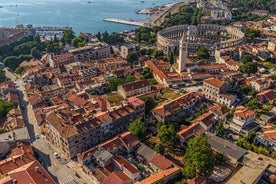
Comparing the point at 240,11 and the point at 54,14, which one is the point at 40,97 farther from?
the point at 54,14

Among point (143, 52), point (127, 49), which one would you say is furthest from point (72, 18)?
point (127, 49)

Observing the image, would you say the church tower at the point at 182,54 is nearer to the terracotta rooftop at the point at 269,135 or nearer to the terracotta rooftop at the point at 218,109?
the terracotta rooftop at the point at 218,109

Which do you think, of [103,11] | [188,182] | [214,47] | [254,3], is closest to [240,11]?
[254,3]

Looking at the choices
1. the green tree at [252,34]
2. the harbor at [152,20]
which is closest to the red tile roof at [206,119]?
the green tree at [252,34]

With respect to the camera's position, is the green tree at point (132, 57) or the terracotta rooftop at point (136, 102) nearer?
the terracotta rooftop at point (136, 102)

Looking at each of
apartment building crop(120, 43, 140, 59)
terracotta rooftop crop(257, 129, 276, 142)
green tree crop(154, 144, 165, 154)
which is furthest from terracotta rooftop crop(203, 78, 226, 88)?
apartment building crop(120, 43, 140, 59)

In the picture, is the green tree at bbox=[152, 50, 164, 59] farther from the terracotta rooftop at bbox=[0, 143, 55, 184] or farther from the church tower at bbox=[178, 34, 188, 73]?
the terracotta rooftop at bbox=[0, 143, 55, 184]

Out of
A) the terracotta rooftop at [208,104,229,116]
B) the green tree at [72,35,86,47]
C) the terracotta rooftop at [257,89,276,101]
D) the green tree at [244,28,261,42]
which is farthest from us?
the green tree at [72,35,86,47]
